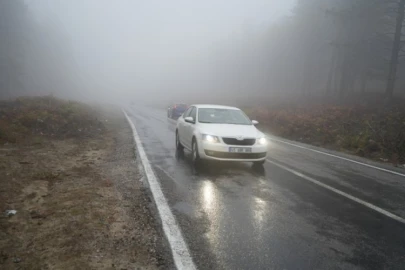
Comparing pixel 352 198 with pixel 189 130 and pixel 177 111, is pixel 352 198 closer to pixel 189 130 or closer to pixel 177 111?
pixel 189 130

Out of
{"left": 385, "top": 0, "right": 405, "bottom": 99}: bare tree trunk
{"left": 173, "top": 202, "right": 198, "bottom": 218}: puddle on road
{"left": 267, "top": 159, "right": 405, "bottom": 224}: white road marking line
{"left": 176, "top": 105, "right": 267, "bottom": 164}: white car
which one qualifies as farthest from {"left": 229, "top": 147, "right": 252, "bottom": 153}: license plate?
{"left": 385, "top": 0, "right": 405, "bottom": 99}: bare tree trunk

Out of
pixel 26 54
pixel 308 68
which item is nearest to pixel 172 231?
pixel 308 68

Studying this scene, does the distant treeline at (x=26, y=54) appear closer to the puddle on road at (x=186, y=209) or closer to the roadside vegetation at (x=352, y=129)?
the roadside vegetation at (x=352, y=129)

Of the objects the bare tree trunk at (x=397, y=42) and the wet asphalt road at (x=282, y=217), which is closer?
the wet asphalt road at (x=282, y=217)

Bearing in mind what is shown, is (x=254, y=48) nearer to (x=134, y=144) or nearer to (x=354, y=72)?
(x=354, y=72)

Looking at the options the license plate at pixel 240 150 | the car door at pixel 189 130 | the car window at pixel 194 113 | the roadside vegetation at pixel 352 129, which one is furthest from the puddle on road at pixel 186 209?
the roadside vegetation at pixel 352 129

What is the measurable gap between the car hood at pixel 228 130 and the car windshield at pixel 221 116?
0.41m

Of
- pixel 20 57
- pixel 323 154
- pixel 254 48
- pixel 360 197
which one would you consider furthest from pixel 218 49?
pixel 360 197

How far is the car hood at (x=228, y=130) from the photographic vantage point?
7.96 metres

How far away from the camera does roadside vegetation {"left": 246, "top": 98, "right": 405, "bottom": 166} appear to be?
12320 mm

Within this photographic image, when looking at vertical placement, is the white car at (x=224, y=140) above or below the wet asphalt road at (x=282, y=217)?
above

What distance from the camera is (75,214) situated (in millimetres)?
4582

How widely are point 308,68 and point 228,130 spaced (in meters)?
42.7

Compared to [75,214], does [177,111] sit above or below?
above
